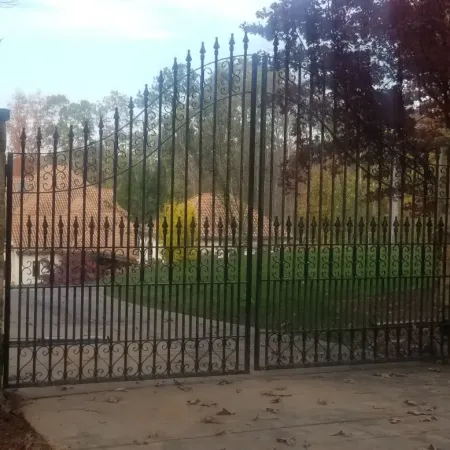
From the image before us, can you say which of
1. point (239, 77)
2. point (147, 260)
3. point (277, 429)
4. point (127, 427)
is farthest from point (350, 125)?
point (127, 427)

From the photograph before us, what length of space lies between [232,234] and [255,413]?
1886 mm

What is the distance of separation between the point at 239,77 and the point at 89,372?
3.42 m

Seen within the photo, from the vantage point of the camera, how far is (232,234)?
275 inches

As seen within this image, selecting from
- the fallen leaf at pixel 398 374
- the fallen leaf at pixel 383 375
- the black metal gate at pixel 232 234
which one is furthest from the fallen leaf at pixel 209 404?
the fallen leaf at pixel 398 374

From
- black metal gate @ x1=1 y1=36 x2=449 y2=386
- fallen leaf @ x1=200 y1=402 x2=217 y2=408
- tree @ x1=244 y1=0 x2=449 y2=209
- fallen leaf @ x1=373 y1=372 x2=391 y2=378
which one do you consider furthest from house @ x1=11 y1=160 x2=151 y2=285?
fallen leaf @ x1=373 y1=372 x2=391 y2=378

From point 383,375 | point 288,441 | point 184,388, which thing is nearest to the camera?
point 288,441

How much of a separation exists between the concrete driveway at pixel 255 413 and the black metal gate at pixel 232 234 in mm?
238

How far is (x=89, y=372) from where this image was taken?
6758 millimetres

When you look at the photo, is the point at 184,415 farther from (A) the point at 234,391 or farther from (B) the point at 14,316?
(B) the point at 14,316

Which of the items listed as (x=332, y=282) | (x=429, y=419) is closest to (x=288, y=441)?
(x=429, y=419)

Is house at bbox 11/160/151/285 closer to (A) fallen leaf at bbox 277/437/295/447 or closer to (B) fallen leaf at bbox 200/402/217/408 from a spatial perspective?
(B) fallen leaf at bbox 200/402/217/408

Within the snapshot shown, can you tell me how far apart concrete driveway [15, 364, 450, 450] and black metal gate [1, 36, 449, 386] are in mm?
238

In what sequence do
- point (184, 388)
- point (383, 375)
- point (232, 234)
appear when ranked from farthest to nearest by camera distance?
point (383, 375)
point (232, 234)
point (184, 388)

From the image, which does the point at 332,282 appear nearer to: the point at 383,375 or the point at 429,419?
the point at 383,375
